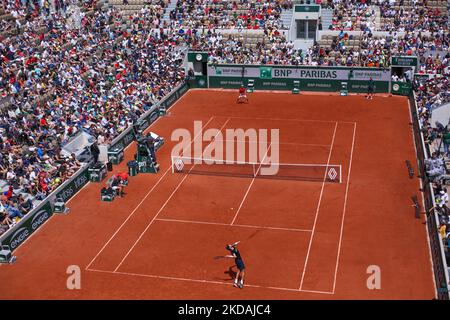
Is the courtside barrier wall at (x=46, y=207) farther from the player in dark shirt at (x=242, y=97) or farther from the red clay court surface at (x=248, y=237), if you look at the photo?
the player in dark shirt at (x=242, y=97)

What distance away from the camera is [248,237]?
1014 inches

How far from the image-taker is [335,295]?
21.4m

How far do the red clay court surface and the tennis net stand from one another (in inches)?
22.5

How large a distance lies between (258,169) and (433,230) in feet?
36.3

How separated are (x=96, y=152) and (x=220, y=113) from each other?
13916 millimetres

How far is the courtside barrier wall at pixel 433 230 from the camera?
67.9 ft

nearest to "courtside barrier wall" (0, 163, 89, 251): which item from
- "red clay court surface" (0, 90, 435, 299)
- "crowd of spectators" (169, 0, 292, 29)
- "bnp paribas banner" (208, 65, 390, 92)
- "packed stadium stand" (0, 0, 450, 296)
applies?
"red clay court surface" (0, 90, 435, 299)

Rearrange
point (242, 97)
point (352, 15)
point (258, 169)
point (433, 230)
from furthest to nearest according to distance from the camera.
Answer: point (352, 15)
point (242, 97)
point (258, 169)
point (433, 230)

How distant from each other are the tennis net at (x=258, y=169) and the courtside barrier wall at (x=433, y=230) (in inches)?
173

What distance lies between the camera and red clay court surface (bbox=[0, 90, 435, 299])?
22.2 meters

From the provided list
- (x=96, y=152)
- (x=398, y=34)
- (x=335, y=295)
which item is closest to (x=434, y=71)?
(x=398, y=34)

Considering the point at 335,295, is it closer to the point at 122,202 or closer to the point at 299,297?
the point at 299,297

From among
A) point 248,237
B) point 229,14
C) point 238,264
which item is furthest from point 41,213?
point 229,14

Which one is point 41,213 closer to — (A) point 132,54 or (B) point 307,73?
(A) point 132,54
